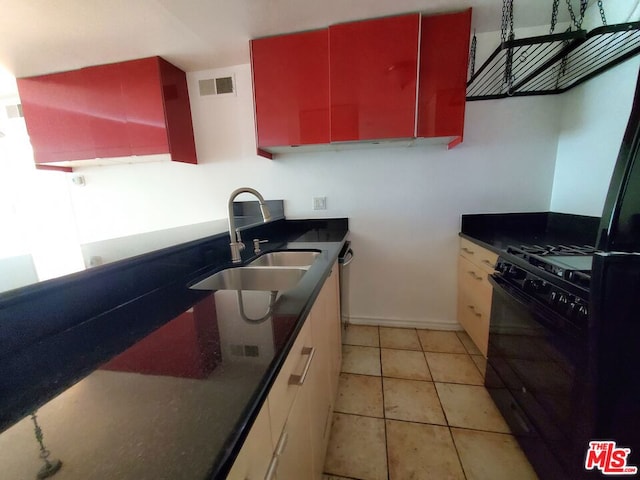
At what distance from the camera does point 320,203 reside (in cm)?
216

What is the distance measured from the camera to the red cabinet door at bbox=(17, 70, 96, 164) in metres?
2.00

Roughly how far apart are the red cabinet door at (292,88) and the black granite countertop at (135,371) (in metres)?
1.20

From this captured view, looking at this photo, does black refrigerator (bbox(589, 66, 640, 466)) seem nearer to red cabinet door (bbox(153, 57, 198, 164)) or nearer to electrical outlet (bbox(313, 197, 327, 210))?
electrical outlet (bbox(313, 197, 327, 210))

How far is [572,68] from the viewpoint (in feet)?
5.37

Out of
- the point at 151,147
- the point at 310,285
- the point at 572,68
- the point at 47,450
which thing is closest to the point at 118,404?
the point at 47,450

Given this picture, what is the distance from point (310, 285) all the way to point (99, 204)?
9.26 feet

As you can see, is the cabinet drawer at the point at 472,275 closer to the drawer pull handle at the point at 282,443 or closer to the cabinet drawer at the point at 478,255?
the cabinet drawer at the point at 478,255

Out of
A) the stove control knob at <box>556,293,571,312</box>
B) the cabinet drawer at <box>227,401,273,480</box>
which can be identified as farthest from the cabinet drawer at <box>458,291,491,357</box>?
the cabinet drawer at <box>227,401,273,480</box>

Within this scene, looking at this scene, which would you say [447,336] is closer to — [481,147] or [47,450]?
[481,147]

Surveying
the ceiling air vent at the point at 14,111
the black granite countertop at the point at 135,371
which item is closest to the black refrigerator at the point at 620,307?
the black granite countertop at the point at 135,371

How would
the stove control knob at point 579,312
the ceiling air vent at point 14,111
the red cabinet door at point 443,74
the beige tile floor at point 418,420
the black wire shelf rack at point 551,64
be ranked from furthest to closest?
the ceiling air vent at point 14,111, the red cabinet door at point 443,74, the black wire shelf rack at point 551,64, the beige tile floor at point 418,420, the stove control knob at point 579,312

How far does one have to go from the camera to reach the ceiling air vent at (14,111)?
2.48 m

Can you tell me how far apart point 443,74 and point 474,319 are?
1.67 m

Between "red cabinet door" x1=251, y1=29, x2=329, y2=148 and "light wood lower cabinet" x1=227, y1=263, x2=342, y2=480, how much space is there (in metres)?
1.14
